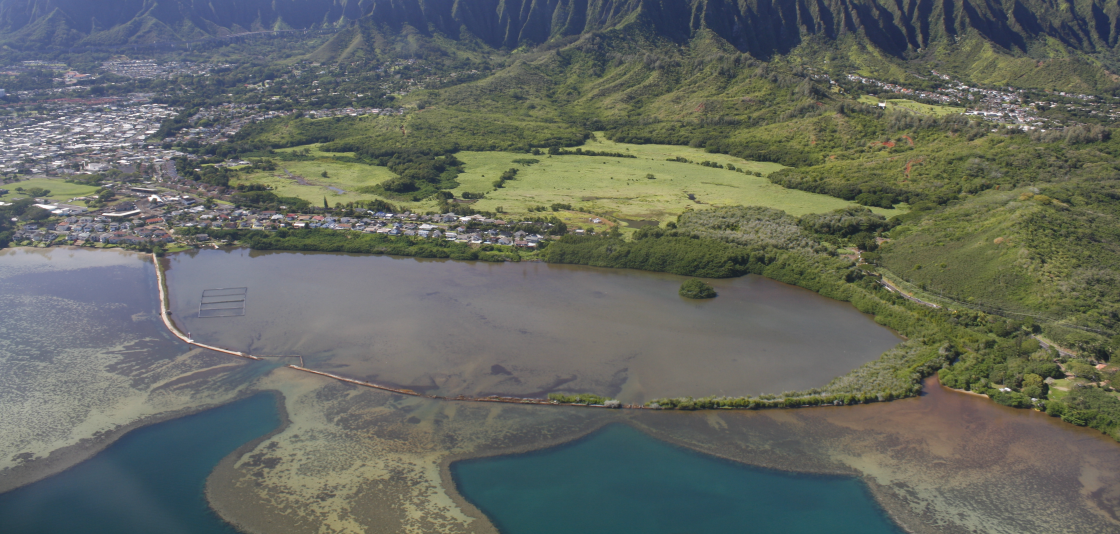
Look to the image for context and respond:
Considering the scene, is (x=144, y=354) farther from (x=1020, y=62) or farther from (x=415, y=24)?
(x=1020, y=62)

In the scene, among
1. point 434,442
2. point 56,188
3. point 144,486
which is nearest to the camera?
point 144,486

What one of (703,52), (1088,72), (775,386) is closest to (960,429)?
(775,386)

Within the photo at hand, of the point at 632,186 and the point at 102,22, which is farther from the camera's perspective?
the point at 102,22

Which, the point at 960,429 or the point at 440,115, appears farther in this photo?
the point at 440,115

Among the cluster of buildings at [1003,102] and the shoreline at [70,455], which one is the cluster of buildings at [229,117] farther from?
the cluster of buildings at [1003,102]

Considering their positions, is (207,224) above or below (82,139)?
below

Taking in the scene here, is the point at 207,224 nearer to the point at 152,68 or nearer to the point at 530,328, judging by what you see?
the point at 530,328

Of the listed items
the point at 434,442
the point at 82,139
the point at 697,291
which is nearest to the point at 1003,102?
the point at 697,291
